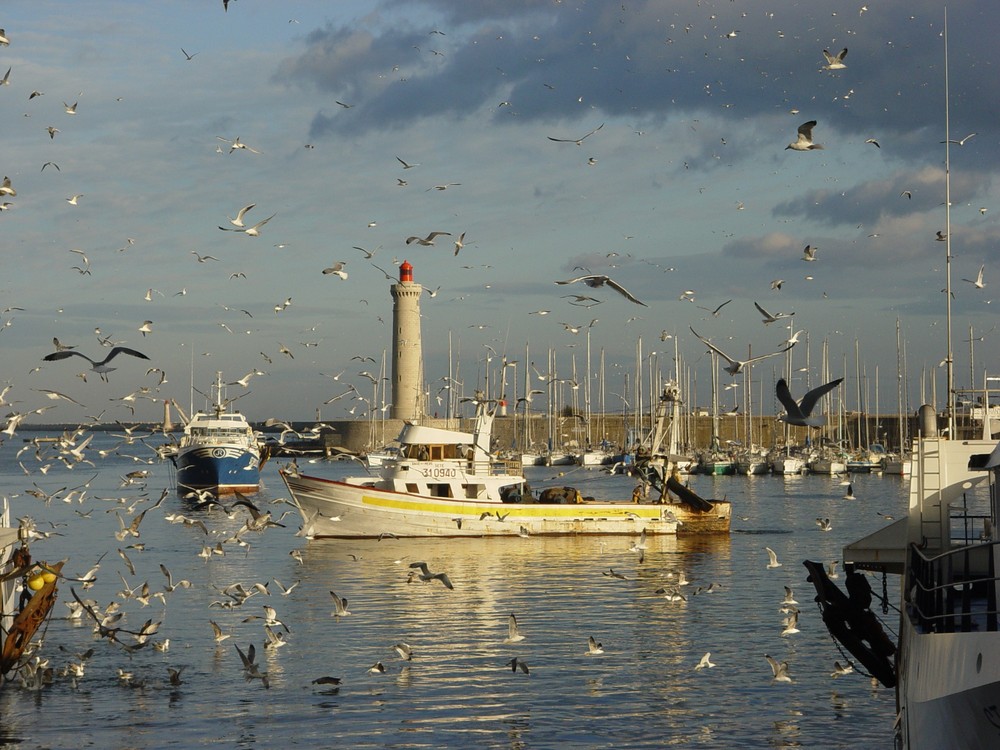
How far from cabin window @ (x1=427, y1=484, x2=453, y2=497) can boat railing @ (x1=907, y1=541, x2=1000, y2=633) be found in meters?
33.7

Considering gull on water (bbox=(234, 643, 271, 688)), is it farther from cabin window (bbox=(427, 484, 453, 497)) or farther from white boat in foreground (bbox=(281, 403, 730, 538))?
cabin window (bbox=(427, 484, 453, 497))

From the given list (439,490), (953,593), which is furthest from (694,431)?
(953,593)

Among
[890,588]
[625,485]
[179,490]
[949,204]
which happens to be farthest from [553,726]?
[625,485]

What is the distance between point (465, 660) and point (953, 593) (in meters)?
12.1

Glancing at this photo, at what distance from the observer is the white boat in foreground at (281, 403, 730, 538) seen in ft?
167

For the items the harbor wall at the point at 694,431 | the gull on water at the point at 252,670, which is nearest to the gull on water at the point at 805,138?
the gull on water at the point at 252,670

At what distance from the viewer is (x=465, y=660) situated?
1052 inches

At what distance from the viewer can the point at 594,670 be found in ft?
84.4

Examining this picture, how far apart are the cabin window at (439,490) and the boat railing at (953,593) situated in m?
33.7

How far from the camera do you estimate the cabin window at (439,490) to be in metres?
51.8

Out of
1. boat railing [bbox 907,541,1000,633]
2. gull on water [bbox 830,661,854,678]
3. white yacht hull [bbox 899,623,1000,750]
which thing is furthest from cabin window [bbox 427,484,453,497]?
white yacht hull [bbox 899,623,1000,750]

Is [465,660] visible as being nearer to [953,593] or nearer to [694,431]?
[953,593]

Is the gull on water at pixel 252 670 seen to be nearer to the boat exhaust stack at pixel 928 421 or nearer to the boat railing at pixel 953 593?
the boat railing at pixel 953 593

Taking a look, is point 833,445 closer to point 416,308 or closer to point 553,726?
point 416,308
